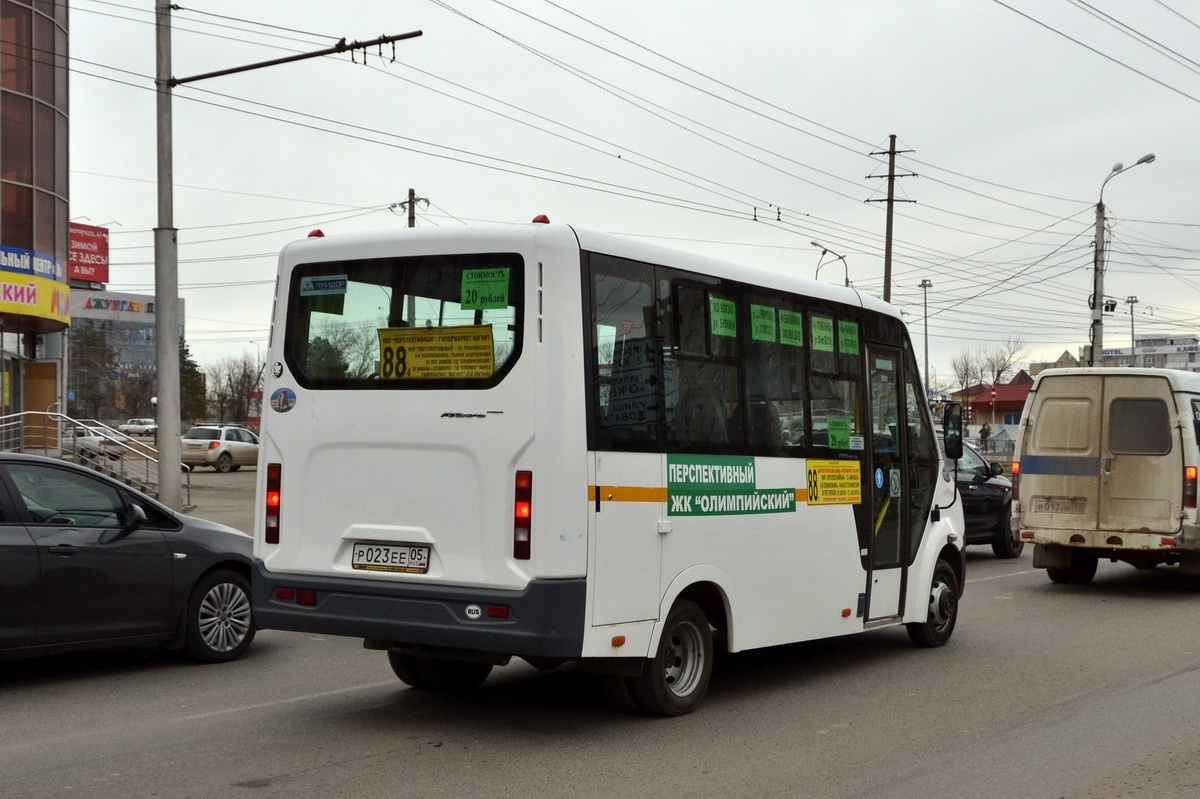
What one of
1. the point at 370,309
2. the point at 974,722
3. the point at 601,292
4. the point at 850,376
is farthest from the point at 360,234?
the point at 974,722

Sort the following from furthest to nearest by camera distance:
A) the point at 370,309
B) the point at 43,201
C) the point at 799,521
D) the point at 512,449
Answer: the point at 43,201, the point at 799,521, the point at 370,309, the point at 512,449

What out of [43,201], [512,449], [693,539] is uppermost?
[43,201]

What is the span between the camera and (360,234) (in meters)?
7.44

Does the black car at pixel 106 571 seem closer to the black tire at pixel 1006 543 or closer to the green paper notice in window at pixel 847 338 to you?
the green paper notice in window at pixel 847 338

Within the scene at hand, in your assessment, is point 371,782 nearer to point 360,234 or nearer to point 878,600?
point 360,234

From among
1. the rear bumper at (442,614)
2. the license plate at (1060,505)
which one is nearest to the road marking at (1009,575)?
the license plate at (1060,505)

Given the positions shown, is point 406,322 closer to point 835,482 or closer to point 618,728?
point 618,728

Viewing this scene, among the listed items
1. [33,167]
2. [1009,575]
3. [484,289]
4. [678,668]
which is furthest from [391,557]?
[33,167]

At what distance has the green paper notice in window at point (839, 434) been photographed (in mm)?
9000

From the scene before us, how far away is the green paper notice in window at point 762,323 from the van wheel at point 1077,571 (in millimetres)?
8655

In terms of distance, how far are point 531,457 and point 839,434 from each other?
313cm

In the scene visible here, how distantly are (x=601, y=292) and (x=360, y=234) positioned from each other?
4.84 ft

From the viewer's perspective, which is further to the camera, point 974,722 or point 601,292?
point 974,722

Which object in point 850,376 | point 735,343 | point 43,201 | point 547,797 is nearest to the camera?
point 547,797
